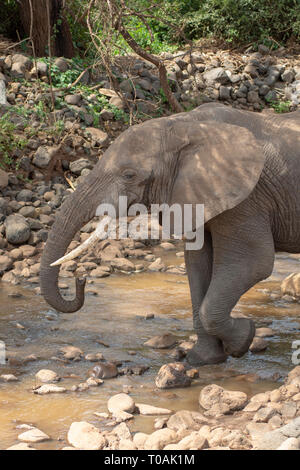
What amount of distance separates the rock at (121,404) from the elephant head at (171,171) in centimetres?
101

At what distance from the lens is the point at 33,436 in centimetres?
411

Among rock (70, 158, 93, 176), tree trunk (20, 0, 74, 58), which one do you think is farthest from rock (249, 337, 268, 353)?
tree trunk (20, 0, 74, 58)

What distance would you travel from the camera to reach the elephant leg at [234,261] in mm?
5047

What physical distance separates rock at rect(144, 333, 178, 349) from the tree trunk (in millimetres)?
7932

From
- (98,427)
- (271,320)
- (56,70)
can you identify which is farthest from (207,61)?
(98,427)

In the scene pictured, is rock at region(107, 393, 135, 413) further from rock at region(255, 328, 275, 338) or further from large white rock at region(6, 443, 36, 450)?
rock at region(255, 328, 275, 338)

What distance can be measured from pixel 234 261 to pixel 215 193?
1.76ft

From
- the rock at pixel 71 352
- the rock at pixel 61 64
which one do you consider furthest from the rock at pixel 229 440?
the rock at pixel 61 64

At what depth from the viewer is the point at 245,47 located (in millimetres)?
16547

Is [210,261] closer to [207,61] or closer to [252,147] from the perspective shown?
[252,147]

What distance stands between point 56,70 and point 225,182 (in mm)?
7896

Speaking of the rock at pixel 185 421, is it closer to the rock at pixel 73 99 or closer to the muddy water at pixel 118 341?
the muddy water at pixel 118 341

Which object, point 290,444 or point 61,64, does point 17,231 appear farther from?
point 290,444

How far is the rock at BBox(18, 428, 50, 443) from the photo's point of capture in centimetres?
410
